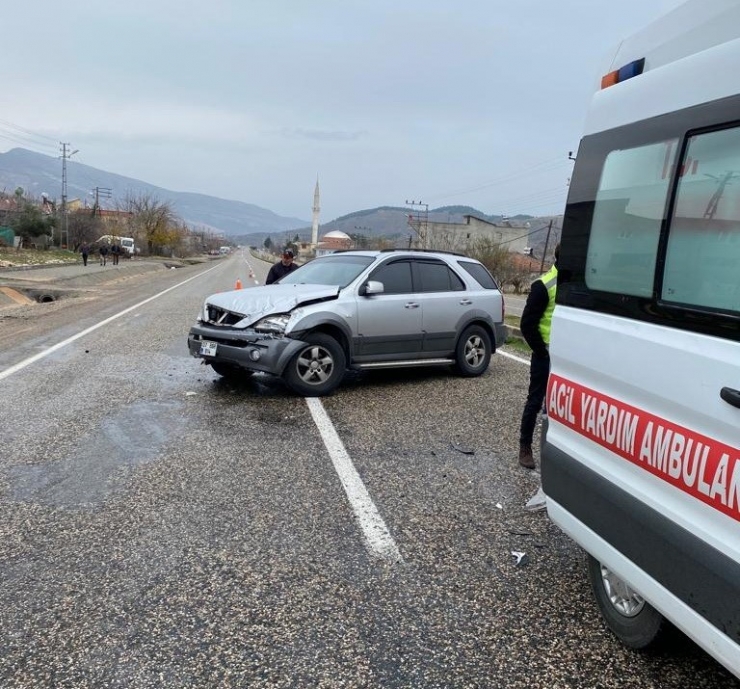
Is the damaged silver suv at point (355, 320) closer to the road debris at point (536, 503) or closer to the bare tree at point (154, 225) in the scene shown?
the road debris at point (536, 503)

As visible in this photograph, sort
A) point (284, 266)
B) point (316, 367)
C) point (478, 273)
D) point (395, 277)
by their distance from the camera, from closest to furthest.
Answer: point (316, 367), point (395, 277), point (478, 273), point (284, 266)

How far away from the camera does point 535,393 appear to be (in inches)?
206

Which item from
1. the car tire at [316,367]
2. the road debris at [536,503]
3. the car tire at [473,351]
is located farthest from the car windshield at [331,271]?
the road debris at [536,503]

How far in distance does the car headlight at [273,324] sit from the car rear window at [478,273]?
9.89 ft

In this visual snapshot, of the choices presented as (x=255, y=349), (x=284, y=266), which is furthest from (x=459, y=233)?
(x=255, y=349)

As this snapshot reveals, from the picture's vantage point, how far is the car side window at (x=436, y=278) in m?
8.27

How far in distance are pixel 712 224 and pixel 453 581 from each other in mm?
2215

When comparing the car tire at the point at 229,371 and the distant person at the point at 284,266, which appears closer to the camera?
the car tire at the point at 229,371

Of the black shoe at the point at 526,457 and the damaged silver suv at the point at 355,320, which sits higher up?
the damaged silver suv at the point at 355,320

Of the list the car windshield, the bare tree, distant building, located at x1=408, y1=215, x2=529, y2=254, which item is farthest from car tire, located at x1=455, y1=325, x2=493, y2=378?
the bare tree

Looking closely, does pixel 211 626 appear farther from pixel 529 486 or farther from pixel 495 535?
pixel 529 486

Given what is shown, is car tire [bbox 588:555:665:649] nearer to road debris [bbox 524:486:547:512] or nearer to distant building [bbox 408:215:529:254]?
road debris [bbox 524:486:547:512]

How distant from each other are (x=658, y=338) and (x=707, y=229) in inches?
16.7

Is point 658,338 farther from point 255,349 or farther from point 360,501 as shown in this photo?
point 255,349
